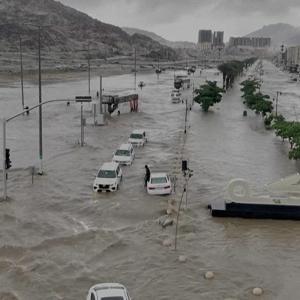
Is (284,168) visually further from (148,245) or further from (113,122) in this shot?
(113,122)

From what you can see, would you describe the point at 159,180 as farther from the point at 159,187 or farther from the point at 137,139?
the point at 137,139

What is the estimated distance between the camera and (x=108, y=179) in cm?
3069

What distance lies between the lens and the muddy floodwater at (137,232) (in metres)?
19.5

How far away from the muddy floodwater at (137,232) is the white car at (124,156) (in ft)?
2.66

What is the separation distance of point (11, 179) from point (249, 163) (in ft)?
55.5

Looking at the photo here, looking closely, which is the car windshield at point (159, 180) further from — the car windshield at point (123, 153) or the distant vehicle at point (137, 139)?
the distant vehicle at point (137, 139)

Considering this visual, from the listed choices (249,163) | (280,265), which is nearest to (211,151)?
(249,163)

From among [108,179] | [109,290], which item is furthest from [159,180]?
[109,290]

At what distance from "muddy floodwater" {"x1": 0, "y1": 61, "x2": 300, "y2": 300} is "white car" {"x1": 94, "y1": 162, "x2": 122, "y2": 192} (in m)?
0.59

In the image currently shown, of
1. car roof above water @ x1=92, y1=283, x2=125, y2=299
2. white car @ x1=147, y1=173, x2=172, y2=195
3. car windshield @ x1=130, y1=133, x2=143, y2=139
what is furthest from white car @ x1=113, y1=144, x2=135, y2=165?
car roof above water @ x1=92, y1=283, x2=125, y2=299

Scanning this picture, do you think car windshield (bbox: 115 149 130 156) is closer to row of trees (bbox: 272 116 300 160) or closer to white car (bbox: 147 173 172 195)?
white car (bbox: 147 173 172 195)

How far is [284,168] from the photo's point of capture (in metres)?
38.4

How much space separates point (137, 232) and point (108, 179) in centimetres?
681

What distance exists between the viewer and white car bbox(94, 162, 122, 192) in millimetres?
30188
